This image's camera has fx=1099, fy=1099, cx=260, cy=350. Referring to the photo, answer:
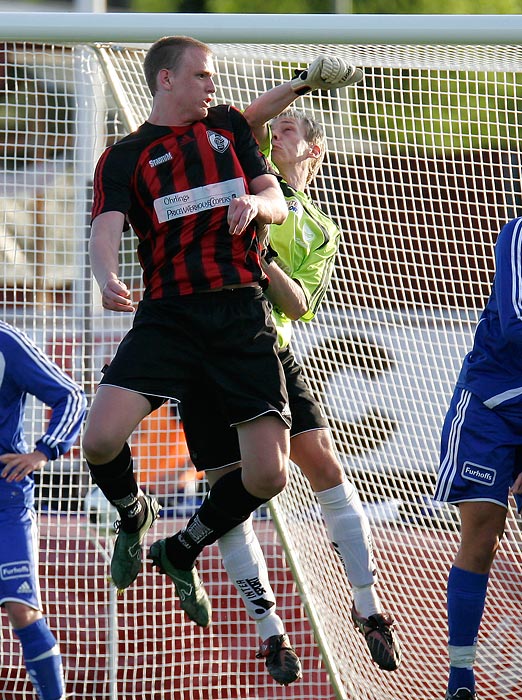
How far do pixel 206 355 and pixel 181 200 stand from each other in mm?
500

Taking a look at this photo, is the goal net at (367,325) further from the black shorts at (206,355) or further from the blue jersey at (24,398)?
the black shorts at (206,355)

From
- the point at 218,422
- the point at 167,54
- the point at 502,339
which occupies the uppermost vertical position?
the point at 167,54

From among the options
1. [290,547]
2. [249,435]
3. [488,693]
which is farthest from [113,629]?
[249,435]

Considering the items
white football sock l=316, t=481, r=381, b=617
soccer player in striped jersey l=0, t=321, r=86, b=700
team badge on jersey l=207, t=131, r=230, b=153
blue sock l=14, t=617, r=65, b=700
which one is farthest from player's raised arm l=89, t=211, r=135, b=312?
blue sock l=14, t=617, r=65, b=700

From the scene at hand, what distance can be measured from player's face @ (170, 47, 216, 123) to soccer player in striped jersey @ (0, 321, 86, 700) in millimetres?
1489

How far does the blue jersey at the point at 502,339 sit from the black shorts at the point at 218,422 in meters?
0.57

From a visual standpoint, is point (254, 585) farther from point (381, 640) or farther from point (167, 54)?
point (167, 54)

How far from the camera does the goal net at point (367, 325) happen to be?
5027 mm

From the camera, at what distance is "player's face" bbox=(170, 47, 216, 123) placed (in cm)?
354

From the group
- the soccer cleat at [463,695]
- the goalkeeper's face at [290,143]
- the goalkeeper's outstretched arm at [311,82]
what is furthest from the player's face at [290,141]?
the soccer cleat at [463,695]

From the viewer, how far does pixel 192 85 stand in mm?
3541

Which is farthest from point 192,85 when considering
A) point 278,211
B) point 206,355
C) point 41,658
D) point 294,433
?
point 41,658

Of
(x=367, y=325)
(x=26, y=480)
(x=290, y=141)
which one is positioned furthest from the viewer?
(x=367, y=325)

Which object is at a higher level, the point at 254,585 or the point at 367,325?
the point at 367,325
